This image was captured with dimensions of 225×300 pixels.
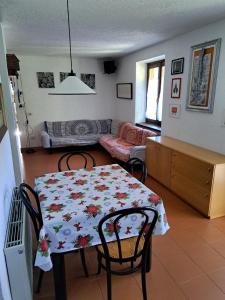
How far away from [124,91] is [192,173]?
332 cm

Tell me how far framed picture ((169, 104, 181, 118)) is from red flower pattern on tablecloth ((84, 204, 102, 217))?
256cm

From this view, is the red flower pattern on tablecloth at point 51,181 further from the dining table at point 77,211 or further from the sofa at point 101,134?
the sofa at point 101,134

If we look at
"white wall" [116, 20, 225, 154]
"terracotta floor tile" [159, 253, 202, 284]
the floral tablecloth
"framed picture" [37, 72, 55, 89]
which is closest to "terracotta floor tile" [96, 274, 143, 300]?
"terracotta floor tile" [159, 253, 202, 284]

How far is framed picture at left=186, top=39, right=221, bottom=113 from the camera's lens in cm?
278

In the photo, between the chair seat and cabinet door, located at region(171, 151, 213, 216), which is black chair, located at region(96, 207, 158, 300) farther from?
cabinet door, located at region(171, 151, 213, 216)

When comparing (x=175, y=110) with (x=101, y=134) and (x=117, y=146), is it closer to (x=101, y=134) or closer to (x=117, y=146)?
(x=117, y=146)

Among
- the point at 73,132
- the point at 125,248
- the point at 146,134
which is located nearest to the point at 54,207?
the point at 125,248

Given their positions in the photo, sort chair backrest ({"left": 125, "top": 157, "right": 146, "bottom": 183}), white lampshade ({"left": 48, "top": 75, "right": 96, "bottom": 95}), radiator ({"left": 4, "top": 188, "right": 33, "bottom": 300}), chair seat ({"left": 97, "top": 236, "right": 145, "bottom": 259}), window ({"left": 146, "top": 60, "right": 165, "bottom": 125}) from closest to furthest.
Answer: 1. radiator ({"left": 4, "top": 188, "right": 33, "bottom": 300})
2. chair seat ({"left": 97, "top": 236, "right": 145, "bottom": 259})
3. white lampshade ({"left": 48, "top": 75, "right": 96, "bottom": 95})
4. chair backrest ({"left": 125, "top": 157, "right": 146, "bottom": 183})
5. window ({"left": 146, "top": 60, "right": 165, "bottom": 125})

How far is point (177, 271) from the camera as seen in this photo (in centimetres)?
188

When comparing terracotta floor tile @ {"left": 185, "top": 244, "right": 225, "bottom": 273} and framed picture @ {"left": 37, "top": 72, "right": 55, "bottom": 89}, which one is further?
framed picture @ {"left": 37, "top": 72, "right": 55, "bottom": 89}

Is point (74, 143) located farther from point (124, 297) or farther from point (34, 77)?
point (124, 297)

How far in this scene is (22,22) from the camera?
2.66 m

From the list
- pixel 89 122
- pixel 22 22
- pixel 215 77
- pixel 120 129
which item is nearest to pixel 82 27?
pixel 22 22

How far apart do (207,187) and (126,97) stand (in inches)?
135
